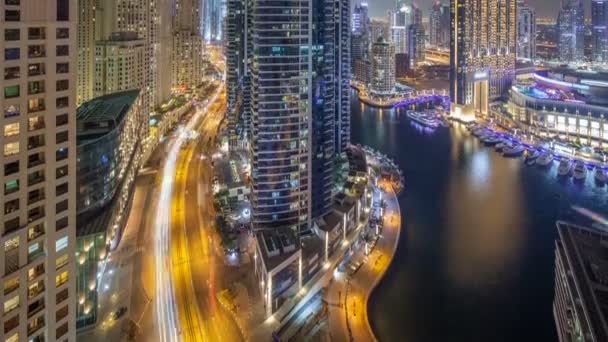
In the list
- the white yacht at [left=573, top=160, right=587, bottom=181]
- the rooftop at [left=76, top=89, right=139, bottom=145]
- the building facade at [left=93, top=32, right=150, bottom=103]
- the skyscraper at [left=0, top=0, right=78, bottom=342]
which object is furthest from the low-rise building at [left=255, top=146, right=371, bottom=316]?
the building facade at [left=93, top=32, right=150, bottom=103]

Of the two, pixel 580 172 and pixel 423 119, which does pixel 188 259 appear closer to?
pixel 580 172

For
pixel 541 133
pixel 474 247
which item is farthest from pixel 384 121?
pixel 474 247

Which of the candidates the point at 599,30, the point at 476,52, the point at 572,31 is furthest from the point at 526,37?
the point at 476,52

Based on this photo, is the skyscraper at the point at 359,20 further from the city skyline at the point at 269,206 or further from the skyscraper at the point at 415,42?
the city skyline at the point at 269,206

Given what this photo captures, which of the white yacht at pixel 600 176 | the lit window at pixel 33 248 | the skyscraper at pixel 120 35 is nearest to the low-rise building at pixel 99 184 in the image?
the lit window at pixel 33 248

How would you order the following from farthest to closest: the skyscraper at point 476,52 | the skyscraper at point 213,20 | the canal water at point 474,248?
the skyscraper at point 213,20 < the skyscraper at point 476,52 < the canal water at point 474,248

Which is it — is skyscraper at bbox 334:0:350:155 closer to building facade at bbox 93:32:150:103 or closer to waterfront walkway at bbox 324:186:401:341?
waterfront walkway at bbox 324:186:401:341
